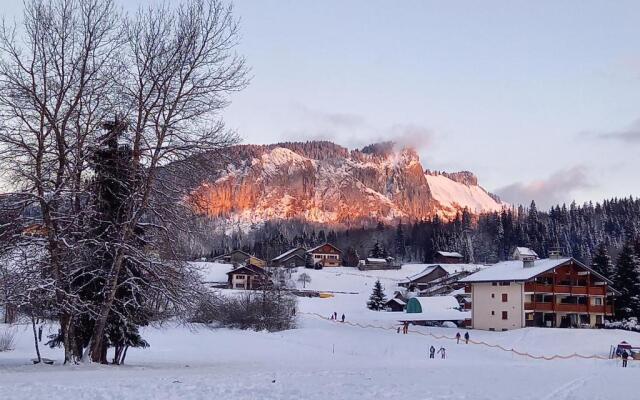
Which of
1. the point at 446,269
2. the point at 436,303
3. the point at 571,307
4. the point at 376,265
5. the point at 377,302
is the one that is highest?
the point at 376,265

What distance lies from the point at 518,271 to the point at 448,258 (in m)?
92.7

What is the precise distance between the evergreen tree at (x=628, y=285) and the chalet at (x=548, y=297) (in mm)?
1343

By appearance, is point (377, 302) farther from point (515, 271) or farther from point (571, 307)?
point (571, 307)

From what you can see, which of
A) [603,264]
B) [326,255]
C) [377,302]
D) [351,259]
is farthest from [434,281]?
[603,264]

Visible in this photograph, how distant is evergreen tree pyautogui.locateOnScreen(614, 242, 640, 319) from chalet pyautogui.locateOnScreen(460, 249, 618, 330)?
4.40ft

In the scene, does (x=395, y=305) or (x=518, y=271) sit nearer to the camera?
(x=518, y=271)

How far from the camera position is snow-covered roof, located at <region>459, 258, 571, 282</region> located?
64.5m

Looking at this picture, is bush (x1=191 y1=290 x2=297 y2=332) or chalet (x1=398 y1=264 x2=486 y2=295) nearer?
bush (x1=191 y1=290 x2=297 y2=332)

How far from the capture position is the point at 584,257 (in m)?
170

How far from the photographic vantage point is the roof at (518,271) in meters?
64.4

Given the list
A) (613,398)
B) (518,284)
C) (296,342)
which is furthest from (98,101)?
(518,284)

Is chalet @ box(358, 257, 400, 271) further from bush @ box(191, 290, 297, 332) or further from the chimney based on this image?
bush @ box(191, 290, 297, 332)

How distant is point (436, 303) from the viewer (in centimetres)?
9494

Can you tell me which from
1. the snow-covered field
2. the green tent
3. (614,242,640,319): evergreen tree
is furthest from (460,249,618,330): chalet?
the green tent
